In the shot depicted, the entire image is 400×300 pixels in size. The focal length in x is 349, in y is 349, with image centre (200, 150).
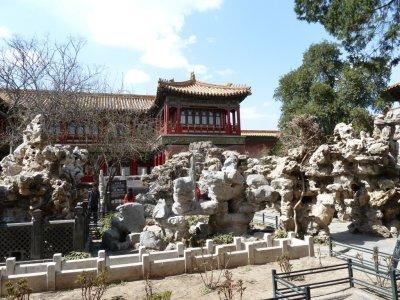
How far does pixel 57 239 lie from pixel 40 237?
484mm

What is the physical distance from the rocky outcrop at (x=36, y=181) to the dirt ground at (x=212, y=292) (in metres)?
3.54

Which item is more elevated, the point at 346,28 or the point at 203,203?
the point at 346,28

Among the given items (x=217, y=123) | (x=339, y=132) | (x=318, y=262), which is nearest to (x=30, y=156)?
(x=318, y=262)

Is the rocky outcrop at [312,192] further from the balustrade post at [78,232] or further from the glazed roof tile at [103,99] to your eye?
the glazed roof tile at [103,99]

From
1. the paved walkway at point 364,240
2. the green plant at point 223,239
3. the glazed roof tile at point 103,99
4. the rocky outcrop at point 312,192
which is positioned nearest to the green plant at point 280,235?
the rocky outcrop at point 312,192

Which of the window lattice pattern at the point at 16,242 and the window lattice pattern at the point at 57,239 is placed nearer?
the window lattice pattern at the point at 16,242

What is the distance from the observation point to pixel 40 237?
28.5ft

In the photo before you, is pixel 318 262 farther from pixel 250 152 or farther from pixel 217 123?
pixel 250 152

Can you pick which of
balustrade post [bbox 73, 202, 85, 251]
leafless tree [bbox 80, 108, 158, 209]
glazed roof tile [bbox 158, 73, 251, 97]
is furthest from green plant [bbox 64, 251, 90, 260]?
glazed roof tile [bbox 158, 73, 251, 97]

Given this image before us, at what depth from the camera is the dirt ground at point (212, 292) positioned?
610 centimetres

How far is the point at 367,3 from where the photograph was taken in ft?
31.1

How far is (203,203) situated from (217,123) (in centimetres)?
1823

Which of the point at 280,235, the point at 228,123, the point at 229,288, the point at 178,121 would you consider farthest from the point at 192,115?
the point at 229,288

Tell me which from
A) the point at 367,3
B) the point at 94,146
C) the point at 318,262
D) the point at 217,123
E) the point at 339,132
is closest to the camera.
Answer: the point at 318,262
